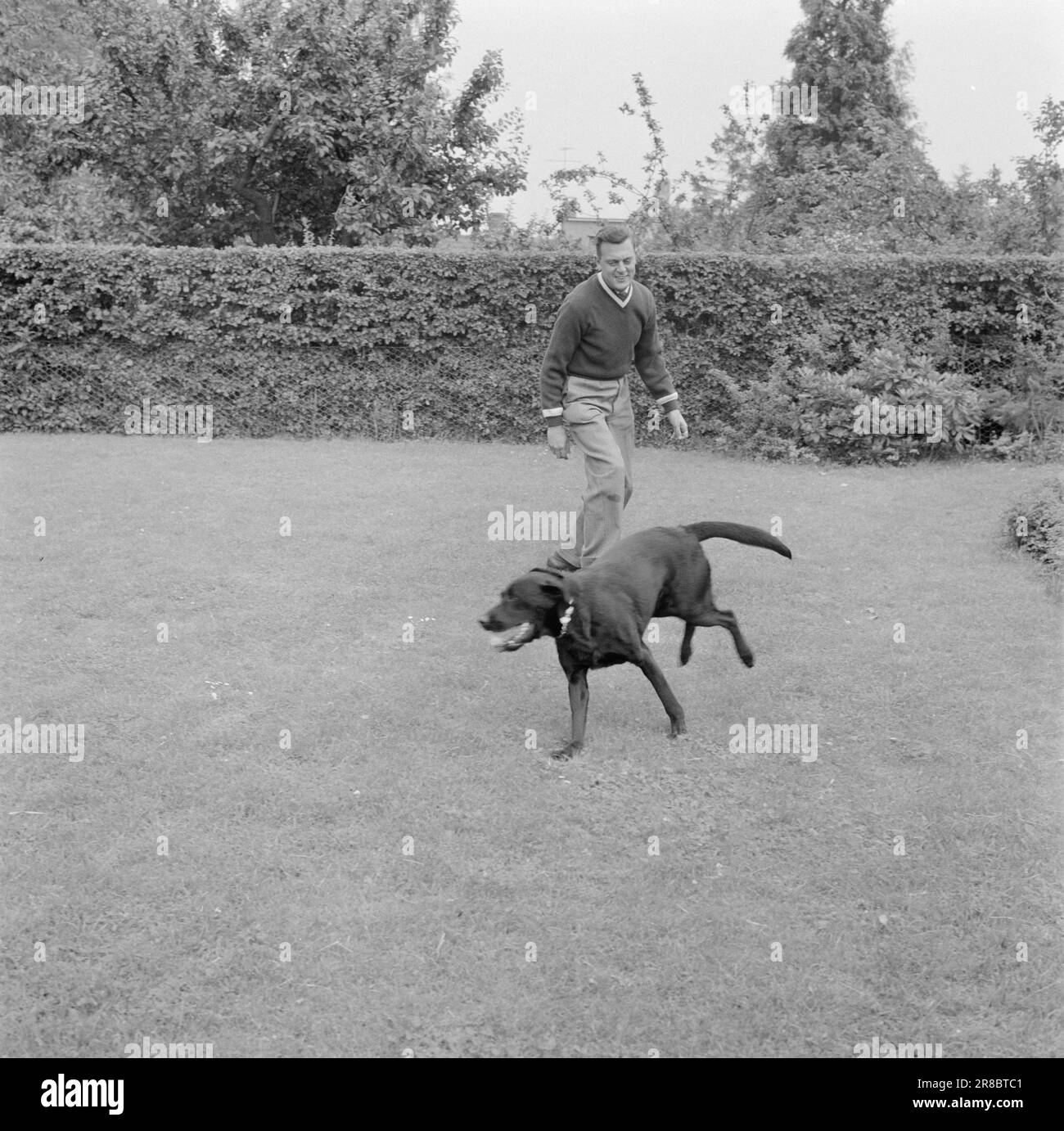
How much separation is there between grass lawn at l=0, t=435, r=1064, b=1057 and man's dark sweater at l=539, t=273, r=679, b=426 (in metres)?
1.61

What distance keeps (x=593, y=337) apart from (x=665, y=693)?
103 inches

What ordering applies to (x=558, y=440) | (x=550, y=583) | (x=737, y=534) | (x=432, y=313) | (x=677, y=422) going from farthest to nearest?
(x=432, y=313)
(x=677, y=422)
(x=558, y=440)
(x=737, y=534)
(x=550, y=583)

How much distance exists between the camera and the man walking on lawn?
7.04 meters

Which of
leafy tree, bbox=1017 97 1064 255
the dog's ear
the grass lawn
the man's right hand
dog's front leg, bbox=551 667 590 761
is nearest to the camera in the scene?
the grass lawn

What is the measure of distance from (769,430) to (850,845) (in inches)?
417

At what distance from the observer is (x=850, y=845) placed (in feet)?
14.8

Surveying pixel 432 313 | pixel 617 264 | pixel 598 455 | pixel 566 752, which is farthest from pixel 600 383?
pixel 432 313

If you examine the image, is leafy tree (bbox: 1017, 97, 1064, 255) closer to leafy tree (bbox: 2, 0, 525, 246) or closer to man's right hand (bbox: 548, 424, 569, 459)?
leafy tree (bbox: 2, 0, 525, 246)

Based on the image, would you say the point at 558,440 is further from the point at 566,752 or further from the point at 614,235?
the point at 566,752

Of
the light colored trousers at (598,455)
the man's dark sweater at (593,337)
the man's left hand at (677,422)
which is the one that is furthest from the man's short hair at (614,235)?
the man's left hand at (677,422)

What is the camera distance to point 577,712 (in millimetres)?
5297

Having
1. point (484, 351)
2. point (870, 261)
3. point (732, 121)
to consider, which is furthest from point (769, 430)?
point (732, 121)

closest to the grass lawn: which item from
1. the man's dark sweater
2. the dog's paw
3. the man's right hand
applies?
the dog's paw

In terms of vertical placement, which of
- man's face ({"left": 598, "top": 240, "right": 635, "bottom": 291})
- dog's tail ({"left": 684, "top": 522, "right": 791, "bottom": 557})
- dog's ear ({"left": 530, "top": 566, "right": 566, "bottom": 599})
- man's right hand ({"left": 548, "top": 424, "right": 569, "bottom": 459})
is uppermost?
man's face ({"left": 598, "top": 240, "right": 635, "bottom": 291})
